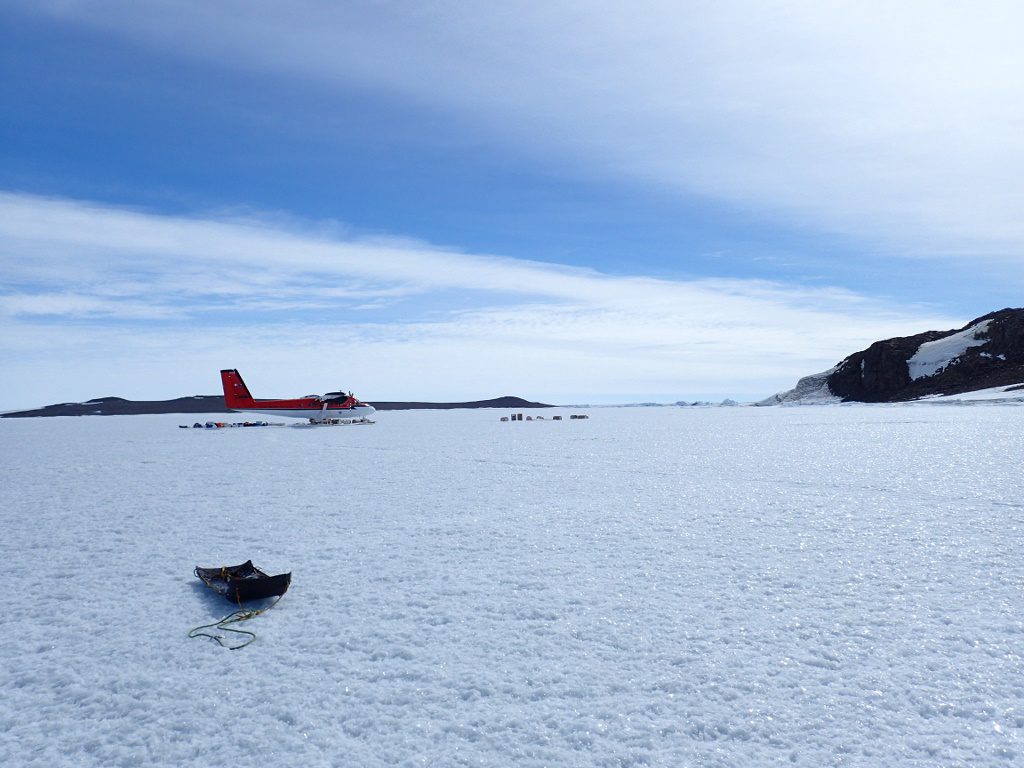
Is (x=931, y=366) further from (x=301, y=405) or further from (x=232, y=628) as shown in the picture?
(x=232, y=628)

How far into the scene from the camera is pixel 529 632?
260 inches

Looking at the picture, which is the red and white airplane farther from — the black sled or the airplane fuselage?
the black sled

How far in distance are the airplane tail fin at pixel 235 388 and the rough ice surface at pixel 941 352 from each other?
12628 cm

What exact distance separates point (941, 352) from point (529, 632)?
505 feet

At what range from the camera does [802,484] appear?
16.4 m

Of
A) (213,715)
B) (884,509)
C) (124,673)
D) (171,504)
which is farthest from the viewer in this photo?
(171,504)

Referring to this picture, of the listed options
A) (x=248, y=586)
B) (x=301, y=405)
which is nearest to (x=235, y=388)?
(x=301, y=405)

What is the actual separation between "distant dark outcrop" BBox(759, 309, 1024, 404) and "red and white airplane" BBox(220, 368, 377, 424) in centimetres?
10461

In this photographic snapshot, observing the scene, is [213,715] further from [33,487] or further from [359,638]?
[33,487]

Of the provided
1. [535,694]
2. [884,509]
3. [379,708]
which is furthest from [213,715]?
[884,509]

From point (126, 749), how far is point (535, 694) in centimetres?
308

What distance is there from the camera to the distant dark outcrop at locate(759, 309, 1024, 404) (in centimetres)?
11655

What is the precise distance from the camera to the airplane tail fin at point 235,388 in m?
62.6

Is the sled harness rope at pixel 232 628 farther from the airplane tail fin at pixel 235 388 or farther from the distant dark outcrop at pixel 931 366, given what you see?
the distant dark outcrop at pixel 931 366
